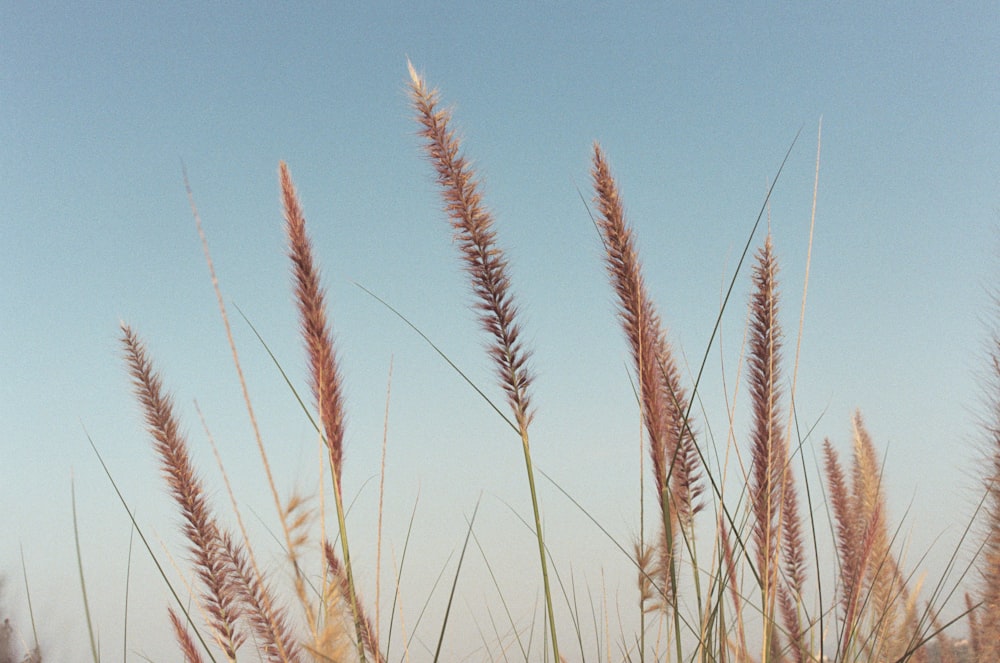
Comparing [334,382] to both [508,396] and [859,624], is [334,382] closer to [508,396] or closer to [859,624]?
[508,396]

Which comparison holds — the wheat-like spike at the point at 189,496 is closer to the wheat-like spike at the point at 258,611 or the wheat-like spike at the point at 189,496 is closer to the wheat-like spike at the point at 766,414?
the wheat-like spike at the point at 258,611

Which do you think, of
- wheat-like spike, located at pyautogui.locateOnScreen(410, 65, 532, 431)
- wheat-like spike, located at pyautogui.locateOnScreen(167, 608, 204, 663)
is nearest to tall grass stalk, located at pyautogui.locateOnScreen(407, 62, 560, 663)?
wheat-like spike, located at pyautogui.locateOnScreen(410, 65, 532, 431)

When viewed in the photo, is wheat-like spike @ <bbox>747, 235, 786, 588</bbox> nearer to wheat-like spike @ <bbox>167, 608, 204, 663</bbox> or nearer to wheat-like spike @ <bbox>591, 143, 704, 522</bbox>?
wheat-like spike @ <bbox>591, 143, 704, 522</bbox>

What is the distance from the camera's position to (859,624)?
258cm

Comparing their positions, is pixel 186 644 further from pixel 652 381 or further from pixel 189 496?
pixel 652 381

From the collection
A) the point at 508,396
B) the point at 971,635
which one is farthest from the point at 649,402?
the point at 971,635

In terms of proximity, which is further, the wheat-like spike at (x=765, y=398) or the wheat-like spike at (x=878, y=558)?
the wheat-like spike at (x=878, y=558)

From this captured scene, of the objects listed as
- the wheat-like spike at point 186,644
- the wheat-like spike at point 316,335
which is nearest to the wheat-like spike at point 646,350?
the wheat-like spike at point 316,335

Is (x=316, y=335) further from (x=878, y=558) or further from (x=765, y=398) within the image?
(x=878, y=558)

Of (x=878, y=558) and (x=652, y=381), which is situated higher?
(x=652, y=381)

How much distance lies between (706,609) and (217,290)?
1.56 meters

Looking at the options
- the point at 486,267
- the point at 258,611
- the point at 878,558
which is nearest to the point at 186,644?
the point at 258,611

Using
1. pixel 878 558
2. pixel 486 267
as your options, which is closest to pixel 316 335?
pixel 486 267

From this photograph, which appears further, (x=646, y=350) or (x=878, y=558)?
(x=878, y=558)
